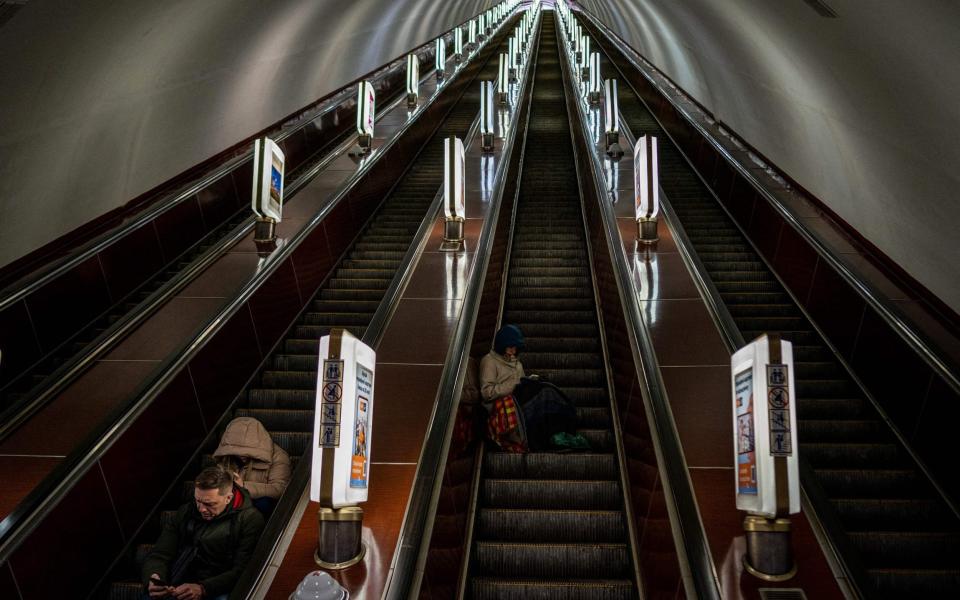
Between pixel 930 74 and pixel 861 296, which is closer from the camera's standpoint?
pixel 861 296

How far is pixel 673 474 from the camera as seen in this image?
12.0 feet

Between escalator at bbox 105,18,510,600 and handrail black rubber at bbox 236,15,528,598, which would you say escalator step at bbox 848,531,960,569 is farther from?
escalator at bbox 105,18,510,600

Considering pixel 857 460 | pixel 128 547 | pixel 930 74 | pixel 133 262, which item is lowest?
pixel 857 460

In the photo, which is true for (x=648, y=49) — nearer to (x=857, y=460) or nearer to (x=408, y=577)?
(x=857, y=460)

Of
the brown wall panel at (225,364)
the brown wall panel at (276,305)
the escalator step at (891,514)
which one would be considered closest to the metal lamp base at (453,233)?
the brown wall panel at (276,305)

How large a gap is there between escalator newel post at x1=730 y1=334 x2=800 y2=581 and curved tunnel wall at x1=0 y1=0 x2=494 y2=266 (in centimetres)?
647

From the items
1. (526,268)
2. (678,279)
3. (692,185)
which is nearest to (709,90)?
(692,185)

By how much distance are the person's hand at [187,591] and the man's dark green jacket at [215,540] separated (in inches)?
5.4

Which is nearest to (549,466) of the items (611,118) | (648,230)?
(648,230)

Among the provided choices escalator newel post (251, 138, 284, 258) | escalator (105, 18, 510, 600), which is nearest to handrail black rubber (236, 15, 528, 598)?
escalator (105, 18, 510, 600)

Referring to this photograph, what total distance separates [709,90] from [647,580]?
558 inches

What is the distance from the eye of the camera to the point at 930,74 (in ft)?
20.4

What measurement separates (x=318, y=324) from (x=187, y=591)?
4042mm

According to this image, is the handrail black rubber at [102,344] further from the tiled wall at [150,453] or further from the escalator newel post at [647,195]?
the escalator newel post at [647,195]
